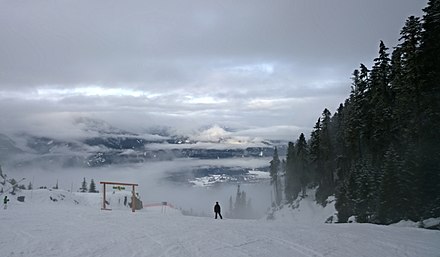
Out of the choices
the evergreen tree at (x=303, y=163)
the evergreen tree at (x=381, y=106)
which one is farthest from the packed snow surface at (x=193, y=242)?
the evergreen tree at (x=303, y=163)

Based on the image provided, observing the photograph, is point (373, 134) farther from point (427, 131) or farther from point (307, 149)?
point (307, 149)

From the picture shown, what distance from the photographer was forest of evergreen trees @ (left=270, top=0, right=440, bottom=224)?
1537 inches

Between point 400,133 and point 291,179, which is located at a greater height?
point 400,133

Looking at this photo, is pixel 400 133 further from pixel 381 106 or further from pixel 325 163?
pixel 325 163

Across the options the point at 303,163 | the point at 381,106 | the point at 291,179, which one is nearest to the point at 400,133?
the point at 381,106

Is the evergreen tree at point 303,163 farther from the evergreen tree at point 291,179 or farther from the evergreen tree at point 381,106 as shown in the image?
the evergreen tree at point 381,106

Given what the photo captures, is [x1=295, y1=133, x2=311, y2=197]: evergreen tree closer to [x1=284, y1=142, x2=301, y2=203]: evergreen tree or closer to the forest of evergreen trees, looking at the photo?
[x1=284, y1=142, x2=301, y2=203]: evergreen tree

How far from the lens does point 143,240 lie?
701 inches

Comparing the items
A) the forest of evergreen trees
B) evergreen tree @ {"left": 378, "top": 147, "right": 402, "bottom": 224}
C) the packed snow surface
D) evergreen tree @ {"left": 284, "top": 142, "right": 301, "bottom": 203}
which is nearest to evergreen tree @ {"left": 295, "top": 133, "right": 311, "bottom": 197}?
evergreen tree @ {"left": 284, "top": 142, "right": 301, "bottom": 203}

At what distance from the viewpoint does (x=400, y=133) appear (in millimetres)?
52375

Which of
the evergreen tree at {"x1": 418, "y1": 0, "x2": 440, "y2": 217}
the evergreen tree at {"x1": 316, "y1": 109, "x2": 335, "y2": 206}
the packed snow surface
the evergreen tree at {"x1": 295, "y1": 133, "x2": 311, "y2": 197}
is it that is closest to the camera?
the packed snow surface

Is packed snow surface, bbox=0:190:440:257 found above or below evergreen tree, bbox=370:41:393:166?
below

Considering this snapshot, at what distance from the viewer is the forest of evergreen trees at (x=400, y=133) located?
39.0 meters

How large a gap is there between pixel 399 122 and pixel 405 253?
41.0 m
